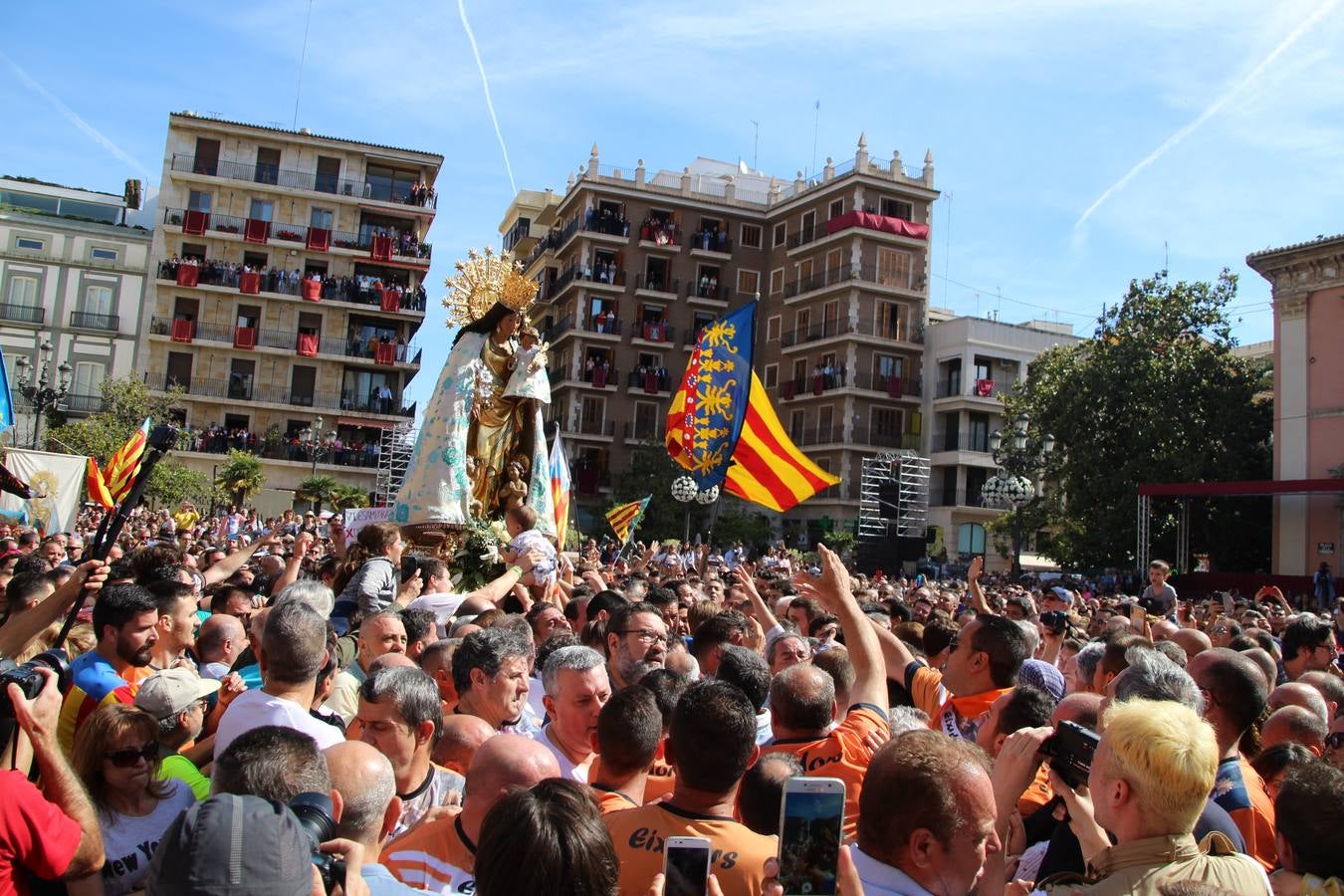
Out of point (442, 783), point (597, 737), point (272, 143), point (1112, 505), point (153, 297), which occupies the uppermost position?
point (272, 143)

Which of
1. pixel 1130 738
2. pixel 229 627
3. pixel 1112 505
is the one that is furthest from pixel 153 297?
pixel 1130 738

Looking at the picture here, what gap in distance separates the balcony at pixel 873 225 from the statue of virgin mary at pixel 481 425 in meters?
36.1

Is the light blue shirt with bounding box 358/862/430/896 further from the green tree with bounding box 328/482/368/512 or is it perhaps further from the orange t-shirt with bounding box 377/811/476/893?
the green tree with bounding box 328/482/368/512

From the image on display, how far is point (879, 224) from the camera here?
48219 millimetres

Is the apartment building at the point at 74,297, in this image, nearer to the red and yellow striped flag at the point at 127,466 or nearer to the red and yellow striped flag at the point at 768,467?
the red and yellow striped flag at the point at 127,466

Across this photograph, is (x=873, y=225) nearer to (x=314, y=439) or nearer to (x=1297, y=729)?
(x=314, y=439)

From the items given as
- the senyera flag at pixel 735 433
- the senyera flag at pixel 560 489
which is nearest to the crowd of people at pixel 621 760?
the senyera flag at pixel 735 433

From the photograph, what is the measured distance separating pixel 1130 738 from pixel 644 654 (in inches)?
113

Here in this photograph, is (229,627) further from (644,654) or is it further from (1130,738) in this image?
(1130,738)

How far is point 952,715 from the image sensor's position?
4836 mm

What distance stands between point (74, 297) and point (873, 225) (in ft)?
112

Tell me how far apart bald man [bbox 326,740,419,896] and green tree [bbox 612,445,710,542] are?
41755mm

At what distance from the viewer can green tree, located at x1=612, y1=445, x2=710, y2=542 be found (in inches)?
1820

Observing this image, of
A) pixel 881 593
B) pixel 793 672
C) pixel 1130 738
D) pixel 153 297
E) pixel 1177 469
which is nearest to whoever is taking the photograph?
pixel 1130 738
